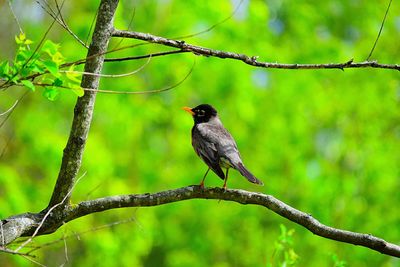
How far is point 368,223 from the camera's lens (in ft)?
34.0

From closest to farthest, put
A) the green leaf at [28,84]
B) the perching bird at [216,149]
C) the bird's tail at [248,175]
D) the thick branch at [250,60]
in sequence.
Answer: the green leaf at [28,84], the thick branch at [250,60], the bird's tail at [248,175], the perching bird at [216,149]

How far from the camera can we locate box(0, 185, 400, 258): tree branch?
385 centimetres

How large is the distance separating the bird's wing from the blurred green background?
Answer: 13.2ft

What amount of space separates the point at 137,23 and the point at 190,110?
481 centimetres

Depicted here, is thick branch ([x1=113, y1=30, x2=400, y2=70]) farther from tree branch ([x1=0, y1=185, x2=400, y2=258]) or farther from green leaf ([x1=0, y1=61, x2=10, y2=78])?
green leaf ([x1=0, y1=61, x2=10, y2=78])

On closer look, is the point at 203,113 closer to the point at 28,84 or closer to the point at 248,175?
the point at 248,175

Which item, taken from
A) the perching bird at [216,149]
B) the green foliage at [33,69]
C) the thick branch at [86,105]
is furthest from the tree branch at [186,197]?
the perching bird at [216,149]

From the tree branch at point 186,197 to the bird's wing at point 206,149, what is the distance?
1.61m

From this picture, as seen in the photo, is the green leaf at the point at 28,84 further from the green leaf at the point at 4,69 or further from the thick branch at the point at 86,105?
the thick branch at the point at 86,105

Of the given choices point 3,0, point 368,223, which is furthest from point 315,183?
point 3,0

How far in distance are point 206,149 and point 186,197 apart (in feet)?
6.62

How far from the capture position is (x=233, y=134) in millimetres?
11414

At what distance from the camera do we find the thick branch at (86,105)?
3.85 m

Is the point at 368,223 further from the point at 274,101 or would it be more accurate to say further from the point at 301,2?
the point at 301,2
